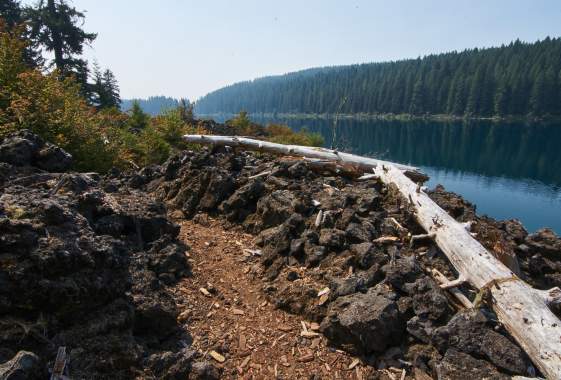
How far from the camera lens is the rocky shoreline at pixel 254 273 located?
2.78 m

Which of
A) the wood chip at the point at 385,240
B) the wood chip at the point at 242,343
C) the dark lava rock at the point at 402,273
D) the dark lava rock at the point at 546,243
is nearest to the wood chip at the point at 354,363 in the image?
the dark lava rock at the point at 402,273

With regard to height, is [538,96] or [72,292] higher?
[538,96]

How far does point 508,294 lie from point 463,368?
121cm

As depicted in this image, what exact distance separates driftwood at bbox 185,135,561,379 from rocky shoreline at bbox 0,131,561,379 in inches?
6.1

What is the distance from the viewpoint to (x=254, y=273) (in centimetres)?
532

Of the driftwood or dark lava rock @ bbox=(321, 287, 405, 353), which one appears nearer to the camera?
the driftwood

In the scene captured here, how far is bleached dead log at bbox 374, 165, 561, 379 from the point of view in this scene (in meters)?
3.18

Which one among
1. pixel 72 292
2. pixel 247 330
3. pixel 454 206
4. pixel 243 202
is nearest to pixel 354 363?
pixel 247 330

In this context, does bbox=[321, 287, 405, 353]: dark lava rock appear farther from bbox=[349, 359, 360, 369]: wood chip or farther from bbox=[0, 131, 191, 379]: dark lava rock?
bbox=[0, 131, 191, 379]: dark lava rock

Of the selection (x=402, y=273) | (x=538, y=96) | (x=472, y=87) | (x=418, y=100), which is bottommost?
(x=402, y=273)

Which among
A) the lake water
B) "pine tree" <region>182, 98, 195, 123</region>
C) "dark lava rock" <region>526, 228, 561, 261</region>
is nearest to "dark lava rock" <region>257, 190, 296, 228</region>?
"dark lava rock" <region>526, 228, 561, 261</region>

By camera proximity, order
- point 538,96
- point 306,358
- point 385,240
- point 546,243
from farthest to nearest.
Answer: point 538,96 < point 546,243 < point 385,240 < point 306,358

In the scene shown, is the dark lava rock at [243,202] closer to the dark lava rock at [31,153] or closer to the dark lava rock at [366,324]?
the dark lava rock at [31,153]

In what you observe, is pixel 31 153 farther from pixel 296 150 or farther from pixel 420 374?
pixel 296 150
